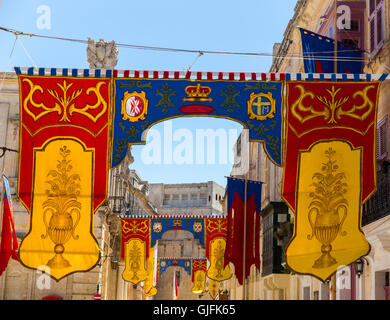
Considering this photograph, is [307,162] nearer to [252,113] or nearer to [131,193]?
[252,113]

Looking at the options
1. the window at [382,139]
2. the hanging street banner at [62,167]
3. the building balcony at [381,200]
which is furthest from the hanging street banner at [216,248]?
the hanging street banner at [62,167]

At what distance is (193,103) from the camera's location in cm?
1373

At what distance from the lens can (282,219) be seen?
1037 inches

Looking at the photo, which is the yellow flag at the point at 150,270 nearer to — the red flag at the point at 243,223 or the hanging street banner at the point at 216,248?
the hanging street banner at the point at 216,248

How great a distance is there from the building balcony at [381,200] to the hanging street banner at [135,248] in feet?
47.5

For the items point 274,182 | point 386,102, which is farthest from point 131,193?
point 386,102

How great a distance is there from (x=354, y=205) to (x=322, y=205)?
1.86 ft

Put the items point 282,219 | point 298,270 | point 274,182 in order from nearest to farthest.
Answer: point 298,270, point 282,219, point 274,182

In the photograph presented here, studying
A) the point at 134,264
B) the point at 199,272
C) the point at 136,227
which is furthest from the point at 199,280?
the point at 134,264

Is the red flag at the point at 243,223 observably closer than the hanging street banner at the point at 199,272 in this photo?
Yes

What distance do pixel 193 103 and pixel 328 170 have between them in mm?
2886

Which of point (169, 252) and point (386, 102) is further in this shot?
point (169, 252)

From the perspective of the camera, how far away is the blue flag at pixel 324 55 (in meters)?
17.3

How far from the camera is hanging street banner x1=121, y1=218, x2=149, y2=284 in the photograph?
→ 2916 centimetres
